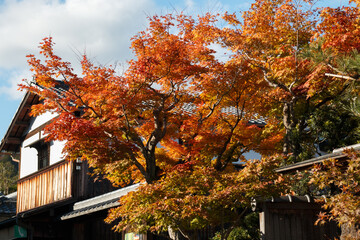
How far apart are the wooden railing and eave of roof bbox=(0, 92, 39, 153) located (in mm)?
2767

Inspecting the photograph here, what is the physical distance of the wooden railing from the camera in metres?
22.1

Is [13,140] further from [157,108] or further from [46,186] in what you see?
[157,108]

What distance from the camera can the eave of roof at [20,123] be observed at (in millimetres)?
26312

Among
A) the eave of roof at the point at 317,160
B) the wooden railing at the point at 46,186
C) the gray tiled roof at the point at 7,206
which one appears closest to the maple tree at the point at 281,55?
the eave of roof at the point at 317,160

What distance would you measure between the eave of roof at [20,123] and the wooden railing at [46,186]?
277 cm

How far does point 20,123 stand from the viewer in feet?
89.9

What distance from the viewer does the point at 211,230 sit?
1730 cm

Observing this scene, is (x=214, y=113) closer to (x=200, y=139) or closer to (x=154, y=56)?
(x=200, y=139)

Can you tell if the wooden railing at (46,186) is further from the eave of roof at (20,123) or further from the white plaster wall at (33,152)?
the eave of roof at (20,123)

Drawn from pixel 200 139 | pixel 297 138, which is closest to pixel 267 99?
pixel 297 138

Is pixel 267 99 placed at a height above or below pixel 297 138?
above

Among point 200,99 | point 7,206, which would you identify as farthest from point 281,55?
point 7,206

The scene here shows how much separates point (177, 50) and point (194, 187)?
16.9 ft

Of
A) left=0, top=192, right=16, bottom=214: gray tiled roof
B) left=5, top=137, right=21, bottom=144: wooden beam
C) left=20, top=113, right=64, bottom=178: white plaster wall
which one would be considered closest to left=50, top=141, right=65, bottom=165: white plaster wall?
left=20, top=113, right=64, bottom=178: white plaster wall
